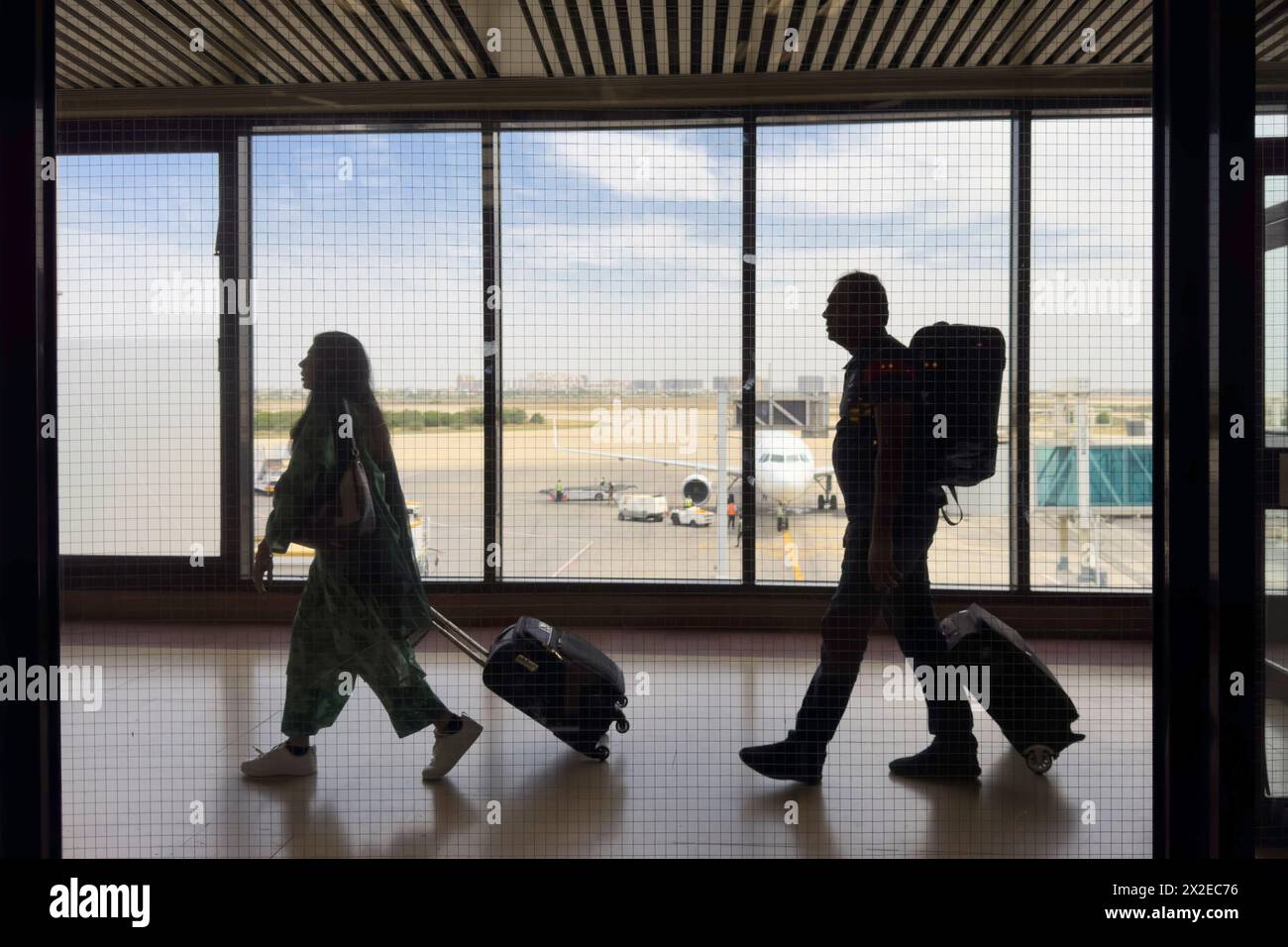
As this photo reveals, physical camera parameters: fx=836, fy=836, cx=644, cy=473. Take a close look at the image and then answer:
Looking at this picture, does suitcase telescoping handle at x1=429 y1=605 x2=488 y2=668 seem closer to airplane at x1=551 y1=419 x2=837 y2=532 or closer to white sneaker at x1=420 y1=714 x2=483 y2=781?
white sneaker at x1=420 y1=714 x2=483 y2=781

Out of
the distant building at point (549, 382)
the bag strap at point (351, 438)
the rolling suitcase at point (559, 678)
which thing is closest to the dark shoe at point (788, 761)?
the rolling suitcase at point (559, 678)

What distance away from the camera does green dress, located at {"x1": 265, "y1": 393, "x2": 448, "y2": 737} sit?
2346 millimetres

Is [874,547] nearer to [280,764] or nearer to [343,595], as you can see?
[343,595]

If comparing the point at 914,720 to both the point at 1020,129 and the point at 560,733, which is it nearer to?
the point at 560,733

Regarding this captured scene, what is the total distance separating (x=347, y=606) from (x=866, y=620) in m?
1.46

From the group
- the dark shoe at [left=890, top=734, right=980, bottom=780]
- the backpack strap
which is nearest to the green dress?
the dark shoe at [left=890, top=734, right=980, bottom=780]

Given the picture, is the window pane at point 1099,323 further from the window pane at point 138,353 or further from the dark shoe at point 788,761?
the window pane at point 138,353

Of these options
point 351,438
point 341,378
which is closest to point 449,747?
point 351,438

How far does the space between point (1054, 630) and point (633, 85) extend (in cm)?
194

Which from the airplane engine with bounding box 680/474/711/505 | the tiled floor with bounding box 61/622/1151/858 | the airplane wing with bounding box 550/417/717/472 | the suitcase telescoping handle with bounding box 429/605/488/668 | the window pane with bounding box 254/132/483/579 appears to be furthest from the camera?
the airplane engine with bounding box 680/474/711/505

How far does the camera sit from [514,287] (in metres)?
2.48

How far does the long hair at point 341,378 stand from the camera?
227 cm

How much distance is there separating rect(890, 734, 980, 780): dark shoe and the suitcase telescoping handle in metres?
1.23

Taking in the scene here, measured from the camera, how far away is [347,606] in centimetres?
235
